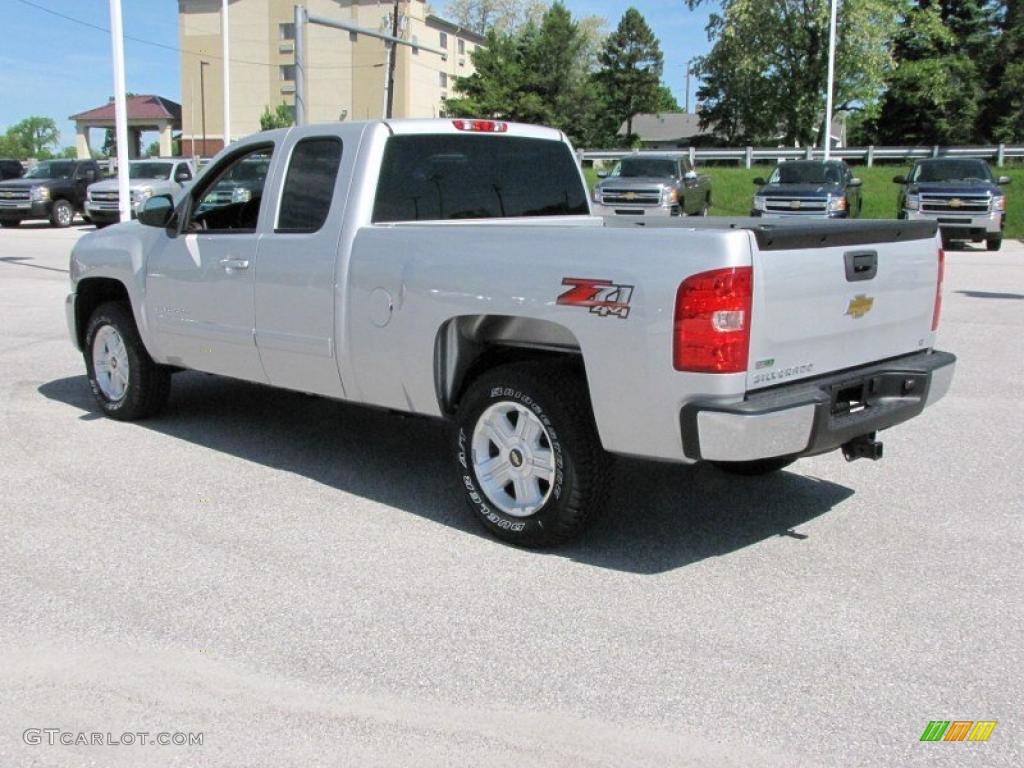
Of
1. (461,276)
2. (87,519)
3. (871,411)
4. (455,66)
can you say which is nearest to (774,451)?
(871,411)

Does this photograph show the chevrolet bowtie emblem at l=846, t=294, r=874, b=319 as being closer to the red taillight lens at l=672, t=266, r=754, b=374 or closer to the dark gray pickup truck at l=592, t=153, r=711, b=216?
the red taillight lens at l=672, t=266, r=754, b=374

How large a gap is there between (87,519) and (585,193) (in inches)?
136

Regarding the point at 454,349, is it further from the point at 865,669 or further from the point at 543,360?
the point at 865,669

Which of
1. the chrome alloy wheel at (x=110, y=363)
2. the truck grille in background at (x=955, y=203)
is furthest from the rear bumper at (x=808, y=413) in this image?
the truck grille in background at (x=955, y=203)

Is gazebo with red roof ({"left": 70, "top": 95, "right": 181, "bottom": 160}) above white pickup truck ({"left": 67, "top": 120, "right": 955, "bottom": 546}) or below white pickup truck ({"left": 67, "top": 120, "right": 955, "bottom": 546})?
above

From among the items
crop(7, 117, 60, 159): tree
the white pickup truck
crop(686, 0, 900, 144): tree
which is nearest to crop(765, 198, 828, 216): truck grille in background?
the white pickup truck

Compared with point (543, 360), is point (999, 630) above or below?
below

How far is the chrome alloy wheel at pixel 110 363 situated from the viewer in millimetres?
7031

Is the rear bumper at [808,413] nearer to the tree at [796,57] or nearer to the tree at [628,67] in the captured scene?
the tree at [796,57]

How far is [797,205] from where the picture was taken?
22.5 meters

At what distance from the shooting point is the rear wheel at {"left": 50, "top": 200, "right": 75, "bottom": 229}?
29.2 meters

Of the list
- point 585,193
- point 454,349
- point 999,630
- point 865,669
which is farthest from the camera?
point 585,193

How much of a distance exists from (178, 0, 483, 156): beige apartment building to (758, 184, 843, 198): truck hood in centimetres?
5643

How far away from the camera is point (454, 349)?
16.3 ft
